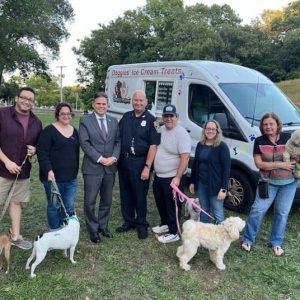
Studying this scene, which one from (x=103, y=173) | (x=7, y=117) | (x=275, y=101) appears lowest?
(x=103, y=173)

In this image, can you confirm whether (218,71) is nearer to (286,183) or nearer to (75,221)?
(286,183)

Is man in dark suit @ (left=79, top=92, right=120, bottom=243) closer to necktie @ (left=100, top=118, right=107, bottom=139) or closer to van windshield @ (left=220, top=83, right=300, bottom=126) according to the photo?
necktie @ (left=100, top=118, right=107, bottom=139)

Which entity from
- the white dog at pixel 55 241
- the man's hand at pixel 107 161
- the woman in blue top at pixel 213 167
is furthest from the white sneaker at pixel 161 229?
the white dog at pixel 55 241

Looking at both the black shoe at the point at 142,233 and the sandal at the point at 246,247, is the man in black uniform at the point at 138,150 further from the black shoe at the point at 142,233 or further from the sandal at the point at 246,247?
the sandal at the point at 246,247

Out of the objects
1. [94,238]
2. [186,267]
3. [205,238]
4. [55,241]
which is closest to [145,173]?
[94,238]

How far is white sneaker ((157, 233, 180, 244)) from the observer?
505 cm

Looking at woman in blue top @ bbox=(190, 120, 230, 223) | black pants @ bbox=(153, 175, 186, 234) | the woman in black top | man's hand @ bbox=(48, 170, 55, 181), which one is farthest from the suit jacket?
woman in blue top @ bbox=(190, 120, 230, 223)

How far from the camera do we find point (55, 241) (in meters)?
4.05

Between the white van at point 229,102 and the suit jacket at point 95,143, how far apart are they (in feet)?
7.28

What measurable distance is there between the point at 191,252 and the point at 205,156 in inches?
45.5

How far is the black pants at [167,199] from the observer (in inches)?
Result: 195

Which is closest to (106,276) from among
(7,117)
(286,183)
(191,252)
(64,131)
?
(191,252)

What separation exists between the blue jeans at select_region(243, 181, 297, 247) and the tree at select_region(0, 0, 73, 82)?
19083 mm

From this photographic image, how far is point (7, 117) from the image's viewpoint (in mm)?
4199
